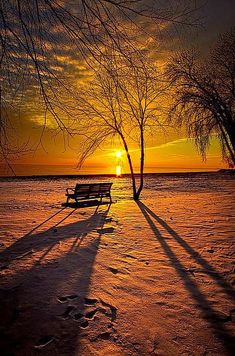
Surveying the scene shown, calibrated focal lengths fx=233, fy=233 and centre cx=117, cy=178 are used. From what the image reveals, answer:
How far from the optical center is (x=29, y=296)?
11.0ft

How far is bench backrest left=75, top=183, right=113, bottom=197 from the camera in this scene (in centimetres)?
1114

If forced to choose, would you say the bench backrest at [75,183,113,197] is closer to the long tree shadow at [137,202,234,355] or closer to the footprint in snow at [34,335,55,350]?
the long tree shadow at [137,202,234,355]

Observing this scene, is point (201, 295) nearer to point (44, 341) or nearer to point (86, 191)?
point (44, 341)

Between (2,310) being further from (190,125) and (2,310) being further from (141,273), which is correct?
(190,125)

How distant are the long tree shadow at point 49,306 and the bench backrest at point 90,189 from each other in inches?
243

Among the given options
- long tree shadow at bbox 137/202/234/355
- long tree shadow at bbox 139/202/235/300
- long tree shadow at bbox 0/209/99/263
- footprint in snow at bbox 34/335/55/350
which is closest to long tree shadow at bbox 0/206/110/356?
footprint in snow at bbox 34/335/55/350

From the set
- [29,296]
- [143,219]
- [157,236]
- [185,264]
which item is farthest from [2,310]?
[143,219]

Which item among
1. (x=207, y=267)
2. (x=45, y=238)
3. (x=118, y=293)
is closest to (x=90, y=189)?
(x=45, y=238)

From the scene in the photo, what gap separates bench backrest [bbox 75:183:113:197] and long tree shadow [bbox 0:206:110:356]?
6177 millimetres

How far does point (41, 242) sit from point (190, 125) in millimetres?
9898

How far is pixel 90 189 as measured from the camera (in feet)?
38.3

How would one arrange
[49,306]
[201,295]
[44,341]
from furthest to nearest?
[201,295] → [49,306] → [44,341]

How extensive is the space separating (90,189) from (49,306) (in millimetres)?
8677

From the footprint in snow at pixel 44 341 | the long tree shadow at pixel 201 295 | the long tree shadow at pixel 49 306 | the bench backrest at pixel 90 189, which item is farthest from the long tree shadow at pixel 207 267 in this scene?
the bench backrest at pixel 90 189
